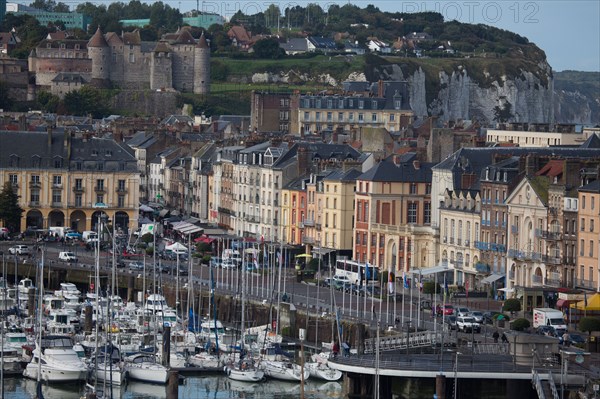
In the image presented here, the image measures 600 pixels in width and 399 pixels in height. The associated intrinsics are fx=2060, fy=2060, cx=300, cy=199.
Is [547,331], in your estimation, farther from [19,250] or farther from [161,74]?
[161,74]

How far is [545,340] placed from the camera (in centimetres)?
5319

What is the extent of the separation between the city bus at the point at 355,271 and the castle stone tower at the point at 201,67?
108 m

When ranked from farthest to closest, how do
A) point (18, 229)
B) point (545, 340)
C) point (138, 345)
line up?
point (18, 229) < point (138, 345) < point (545, 340)

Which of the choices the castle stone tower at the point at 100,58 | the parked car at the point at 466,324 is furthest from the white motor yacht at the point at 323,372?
the castle stone tower at the point at 100,58

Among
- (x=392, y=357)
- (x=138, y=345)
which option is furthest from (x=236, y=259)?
(x=392, y=357)

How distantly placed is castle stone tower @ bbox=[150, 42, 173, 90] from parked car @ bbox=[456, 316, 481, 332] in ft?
400

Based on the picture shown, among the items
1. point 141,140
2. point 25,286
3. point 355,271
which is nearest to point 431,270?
point 355,271

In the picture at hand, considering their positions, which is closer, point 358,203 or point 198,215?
point 358,203

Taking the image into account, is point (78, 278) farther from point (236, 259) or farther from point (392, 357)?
point (392, 357)

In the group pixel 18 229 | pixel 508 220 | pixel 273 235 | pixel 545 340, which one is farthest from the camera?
pixel 18 229

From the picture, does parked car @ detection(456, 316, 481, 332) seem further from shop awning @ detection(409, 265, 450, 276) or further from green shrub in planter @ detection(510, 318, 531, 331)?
shop awning @ detection(409, 265, 450, 276)

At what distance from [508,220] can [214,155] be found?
33.5m

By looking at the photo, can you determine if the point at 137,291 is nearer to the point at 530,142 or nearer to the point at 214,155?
the point at 214,155

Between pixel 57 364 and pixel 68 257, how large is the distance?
24.1 metres
